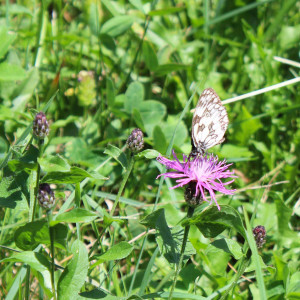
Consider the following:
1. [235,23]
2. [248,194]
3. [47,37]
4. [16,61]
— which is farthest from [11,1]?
[248,194]

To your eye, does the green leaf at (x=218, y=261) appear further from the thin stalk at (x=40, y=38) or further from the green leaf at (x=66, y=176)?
the thin stalk at (x=40, y=38)

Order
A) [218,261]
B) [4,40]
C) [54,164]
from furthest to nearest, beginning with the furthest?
1. [4,40]
2. [218,261]
3. [54,164]

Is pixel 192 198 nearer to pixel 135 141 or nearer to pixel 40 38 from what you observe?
pixel 135 141

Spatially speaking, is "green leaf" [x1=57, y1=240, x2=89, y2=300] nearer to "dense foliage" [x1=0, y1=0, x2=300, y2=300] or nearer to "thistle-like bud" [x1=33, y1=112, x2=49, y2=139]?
"dense foliage" [x1=0, y1=0, x2=300, y2=300]

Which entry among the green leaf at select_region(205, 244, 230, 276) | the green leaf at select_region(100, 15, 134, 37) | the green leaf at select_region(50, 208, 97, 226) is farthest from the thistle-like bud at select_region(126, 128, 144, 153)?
the green leaf at select_region(100, 15, 134, 37)

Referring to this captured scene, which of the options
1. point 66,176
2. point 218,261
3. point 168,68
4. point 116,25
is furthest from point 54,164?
point 116,25

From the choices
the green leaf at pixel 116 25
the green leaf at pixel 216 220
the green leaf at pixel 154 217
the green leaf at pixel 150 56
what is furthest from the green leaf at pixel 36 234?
the green leaf at pixel 116 25
